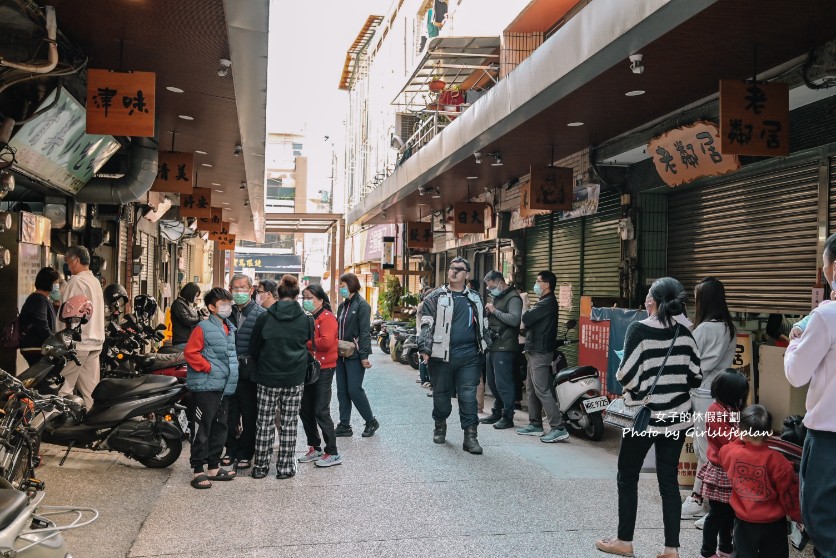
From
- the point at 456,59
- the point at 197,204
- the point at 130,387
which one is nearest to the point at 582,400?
the point at 130,387

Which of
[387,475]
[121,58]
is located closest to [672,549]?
[387,475]

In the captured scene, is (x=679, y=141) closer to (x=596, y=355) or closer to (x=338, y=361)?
(x=596, y=355)

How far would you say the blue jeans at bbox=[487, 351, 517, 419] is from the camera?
962cm

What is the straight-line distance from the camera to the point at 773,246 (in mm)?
8000

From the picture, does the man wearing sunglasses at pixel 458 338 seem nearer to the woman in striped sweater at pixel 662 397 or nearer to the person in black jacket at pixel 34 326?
the woman in striped sweater at pixel 662 397

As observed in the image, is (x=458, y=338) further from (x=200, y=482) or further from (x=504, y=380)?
(x=200, y=482)

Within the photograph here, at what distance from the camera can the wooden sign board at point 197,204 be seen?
16656 millimetres

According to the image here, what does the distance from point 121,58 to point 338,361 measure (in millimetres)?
4090

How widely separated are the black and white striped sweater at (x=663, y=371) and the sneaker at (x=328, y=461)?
11.7ft

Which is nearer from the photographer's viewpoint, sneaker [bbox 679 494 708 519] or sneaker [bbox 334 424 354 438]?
sneaker [bbox 679 494 708 519]

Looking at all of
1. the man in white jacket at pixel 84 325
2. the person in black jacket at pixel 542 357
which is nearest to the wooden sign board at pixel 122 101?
the man in white jacket at pixel 84 325

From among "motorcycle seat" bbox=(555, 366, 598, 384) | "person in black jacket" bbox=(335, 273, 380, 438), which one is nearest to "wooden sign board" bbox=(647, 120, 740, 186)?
"motorcycle seat" bbox=(555, 366, 598, 384)

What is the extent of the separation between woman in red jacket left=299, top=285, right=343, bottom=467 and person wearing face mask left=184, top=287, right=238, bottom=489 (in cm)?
99

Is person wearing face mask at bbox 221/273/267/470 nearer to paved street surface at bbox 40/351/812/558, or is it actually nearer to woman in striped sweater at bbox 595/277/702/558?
paved street surface at bbox 40/351/812/558
